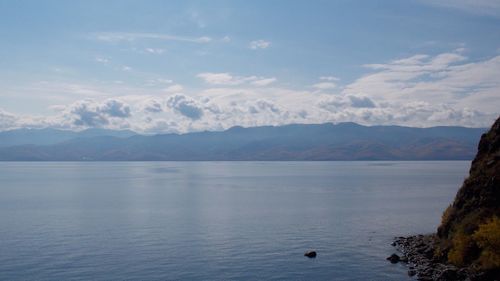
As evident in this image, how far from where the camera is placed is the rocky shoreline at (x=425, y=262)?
2501 inches

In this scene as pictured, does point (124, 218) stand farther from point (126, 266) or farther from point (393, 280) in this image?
point (393, 280)

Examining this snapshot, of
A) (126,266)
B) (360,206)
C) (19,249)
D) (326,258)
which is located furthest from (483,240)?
(360,206)

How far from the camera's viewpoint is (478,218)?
72188 millimetres

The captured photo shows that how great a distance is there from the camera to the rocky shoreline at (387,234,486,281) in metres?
63.5

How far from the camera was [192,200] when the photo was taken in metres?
172

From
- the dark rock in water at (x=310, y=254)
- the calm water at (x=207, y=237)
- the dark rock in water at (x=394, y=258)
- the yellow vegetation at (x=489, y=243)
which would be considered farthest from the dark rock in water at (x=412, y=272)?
the dark rock in water at (x=310, y=254)

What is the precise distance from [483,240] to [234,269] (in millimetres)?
34697

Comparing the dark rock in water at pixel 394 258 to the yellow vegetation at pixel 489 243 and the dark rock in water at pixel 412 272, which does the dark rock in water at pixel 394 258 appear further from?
the yellow vegetation at pixel 489 243

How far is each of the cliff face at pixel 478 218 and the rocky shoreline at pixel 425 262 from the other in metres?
1.81

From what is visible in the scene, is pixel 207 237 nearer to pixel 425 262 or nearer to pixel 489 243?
pixel 425 262

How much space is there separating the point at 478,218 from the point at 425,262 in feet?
34.0

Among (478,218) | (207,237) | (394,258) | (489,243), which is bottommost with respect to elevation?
(394,258)

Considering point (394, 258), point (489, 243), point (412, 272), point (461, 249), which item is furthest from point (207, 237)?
point (489, 243)

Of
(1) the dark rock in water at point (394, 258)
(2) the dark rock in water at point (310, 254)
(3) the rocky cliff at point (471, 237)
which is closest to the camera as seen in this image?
(3) the rocky cliff at point (471, 237)
